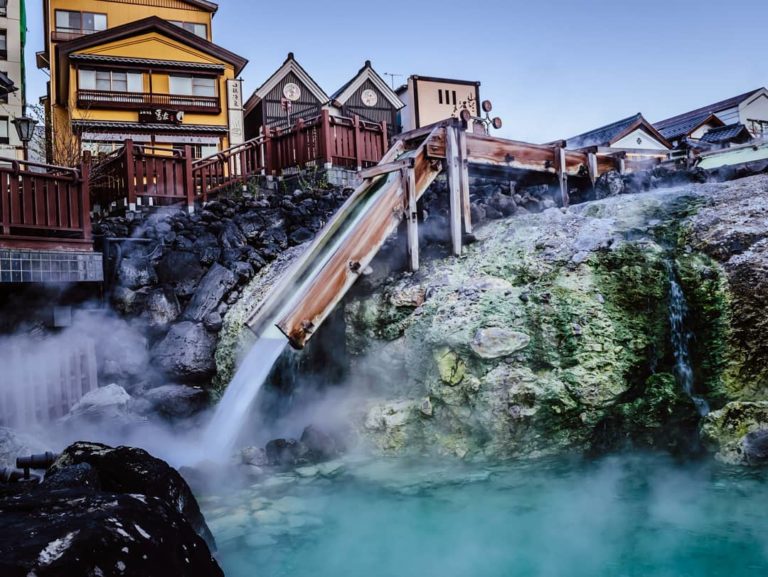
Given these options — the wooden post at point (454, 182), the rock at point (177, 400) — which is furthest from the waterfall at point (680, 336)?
the rock at point (177, 400)

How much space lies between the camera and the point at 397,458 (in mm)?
7051

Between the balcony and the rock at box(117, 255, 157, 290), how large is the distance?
1719 cm

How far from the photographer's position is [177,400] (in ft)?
29.6

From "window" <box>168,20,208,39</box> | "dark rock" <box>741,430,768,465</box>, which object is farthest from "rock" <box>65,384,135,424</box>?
"window" <box>168,20,208,39</box>

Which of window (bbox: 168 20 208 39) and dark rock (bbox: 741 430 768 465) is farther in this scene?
window (bbox: 168 20 208 39)

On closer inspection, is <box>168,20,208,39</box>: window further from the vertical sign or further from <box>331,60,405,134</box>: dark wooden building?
<box>331,60,405,134</box>: dark wooden building

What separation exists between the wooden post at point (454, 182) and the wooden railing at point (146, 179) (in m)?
6.65

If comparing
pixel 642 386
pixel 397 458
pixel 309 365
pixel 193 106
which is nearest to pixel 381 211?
pixel 309 365

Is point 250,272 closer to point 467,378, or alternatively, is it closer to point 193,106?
point 467,378

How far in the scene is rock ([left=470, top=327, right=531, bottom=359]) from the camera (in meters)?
6.98

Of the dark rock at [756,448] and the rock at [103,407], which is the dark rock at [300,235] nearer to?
the rock at [103,407]

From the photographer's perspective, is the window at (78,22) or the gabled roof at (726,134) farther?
the window at (78,22)

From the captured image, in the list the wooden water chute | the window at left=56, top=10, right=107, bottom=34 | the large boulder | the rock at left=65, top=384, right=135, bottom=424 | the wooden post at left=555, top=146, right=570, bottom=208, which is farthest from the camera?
the window at left=56, top=10, right=107, bottom=34

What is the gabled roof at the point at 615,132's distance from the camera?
91.5 feet
